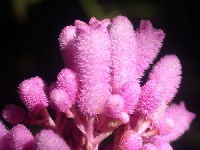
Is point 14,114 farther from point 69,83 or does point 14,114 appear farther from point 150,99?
point 150,99

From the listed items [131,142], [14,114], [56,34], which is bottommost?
[131,142]

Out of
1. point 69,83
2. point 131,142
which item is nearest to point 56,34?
point 69,83

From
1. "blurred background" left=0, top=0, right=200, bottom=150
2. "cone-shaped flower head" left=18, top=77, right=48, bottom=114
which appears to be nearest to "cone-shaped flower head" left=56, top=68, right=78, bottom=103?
"cone-shaped flower head" left=18, top=77, right=48, bottom=114

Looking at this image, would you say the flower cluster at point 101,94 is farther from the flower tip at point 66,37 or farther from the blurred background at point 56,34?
the blurred background at point 56,34

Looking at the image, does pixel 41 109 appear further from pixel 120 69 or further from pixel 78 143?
pixel 120 69

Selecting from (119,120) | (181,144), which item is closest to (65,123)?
(119,120)

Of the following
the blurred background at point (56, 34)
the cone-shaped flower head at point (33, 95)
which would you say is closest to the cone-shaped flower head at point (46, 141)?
the cone-shaped flower head at point (33, 95)

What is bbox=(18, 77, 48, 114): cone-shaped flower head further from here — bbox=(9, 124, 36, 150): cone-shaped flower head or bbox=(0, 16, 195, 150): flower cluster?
bbox=(9, 124, 36, 150): cone-shaped flower head
